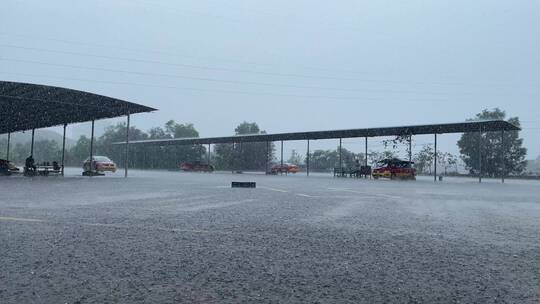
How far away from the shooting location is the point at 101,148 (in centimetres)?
7269

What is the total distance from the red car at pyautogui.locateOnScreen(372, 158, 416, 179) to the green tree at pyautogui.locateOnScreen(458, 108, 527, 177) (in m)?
18.9

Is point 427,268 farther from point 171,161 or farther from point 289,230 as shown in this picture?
point 171,161

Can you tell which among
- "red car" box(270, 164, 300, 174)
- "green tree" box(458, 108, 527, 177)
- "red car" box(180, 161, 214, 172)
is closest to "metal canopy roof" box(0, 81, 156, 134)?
"red car" box(270, 164, 300, 174)

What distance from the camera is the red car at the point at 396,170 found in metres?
34.2

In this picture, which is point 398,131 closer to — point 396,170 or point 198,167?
point 396,170

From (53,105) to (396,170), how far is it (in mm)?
24170

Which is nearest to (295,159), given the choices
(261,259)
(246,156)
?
(246,156)

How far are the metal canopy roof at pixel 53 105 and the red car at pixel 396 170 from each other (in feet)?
62.2

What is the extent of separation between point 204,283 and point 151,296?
0.48m

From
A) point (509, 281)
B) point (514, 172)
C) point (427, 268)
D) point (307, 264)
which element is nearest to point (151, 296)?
point (307, 264)

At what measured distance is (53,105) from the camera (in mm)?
24703

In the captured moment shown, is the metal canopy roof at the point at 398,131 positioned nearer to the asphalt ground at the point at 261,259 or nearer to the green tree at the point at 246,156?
the green tree at the point at 246,156

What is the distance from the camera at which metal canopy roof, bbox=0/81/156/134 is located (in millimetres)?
20344

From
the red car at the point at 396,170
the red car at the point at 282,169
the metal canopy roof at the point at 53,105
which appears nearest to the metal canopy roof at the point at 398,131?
the red car at the point at 396,170
